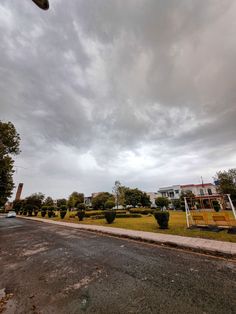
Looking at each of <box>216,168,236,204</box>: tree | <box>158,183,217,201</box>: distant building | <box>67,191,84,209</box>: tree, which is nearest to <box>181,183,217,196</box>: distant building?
<box>158,183,217,201</box>: distant building

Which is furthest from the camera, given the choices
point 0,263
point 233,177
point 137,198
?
point 137,198

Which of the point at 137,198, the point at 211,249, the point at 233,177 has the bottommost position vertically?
the point at 211,249

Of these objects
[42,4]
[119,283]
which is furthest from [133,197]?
[42,4]

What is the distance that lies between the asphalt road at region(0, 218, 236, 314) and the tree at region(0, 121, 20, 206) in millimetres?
13052

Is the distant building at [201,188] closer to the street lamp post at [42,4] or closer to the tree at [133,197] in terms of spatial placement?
the tree at [133,197]

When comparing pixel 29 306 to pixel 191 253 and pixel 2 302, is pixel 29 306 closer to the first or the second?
pixel 2 302

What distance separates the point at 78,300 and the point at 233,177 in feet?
137

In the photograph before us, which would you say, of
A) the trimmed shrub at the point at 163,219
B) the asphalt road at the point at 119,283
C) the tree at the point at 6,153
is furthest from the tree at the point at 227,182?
the tree at the point at 6,153

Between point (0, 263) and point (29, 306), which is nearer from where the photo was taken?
point (29, 306)

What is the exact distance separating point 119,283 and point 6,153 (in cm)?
1993

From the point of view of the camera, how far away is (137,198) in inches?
A: 1825

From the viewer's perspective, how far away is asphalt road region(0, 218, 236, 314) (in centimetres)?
288

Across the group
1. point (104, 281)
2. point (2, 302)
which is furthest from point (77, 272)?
point (2, 302)

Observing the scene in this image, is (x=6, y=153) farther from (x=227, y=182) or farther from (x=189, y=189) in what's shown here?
(x=189, y=189)
